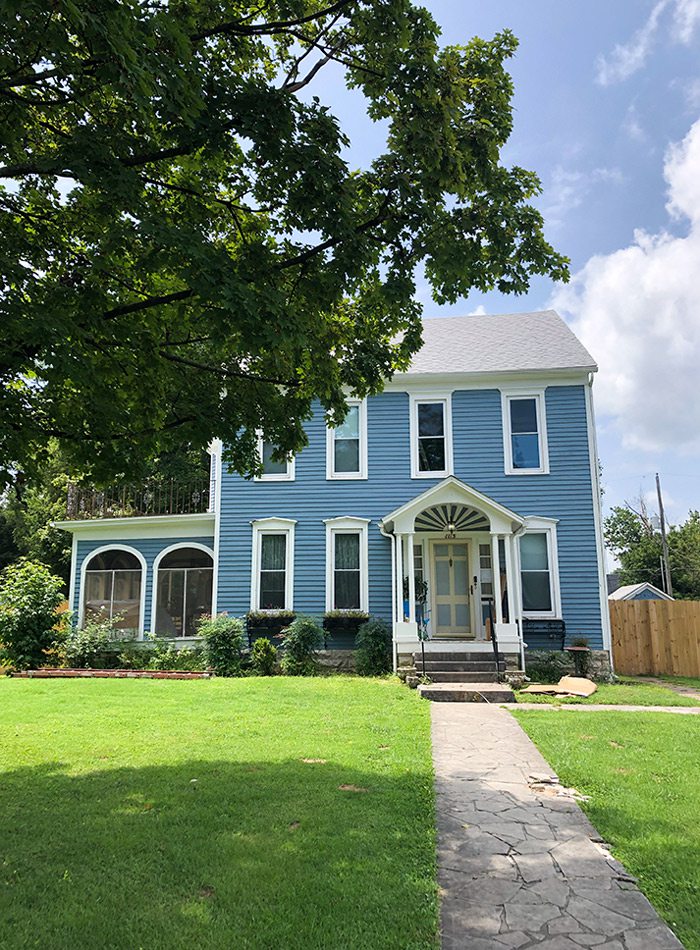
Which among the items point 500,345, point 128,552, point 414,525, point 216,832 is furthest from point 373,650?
point 216,832

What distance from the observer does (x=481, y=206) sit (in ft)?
18.5

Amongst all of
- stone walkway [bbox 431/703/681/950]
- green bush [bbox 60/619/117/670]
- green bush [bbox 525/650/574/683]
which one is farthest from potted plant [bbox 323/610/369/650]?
stone walkway [bbox 431/703/681/950]

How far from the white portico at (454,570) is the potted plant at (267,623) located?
272cm

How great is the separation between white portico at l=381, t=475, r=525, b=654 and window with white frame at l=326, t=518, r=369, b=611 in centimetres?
92

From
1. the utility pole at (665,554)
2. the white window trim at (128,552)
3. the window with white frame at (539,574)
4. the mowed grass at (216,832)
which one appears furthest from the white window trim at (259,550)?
the utility pole at (665,554)

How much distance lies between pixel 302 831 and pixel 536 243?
5.25m

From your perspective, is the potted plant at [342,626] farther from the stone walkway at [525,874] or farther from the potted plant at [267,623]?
the stone walkway at [525,874]

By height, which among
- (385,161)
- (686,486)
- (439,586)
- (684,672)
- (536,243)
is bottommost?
(684,672)

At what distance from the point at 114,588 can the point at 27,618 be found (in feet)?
8.10

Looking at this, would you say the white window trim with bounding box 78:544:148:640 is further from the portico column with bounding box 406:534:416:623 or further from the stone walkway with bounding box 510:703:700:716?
the stone walkway with bounding box 510:703:700:716

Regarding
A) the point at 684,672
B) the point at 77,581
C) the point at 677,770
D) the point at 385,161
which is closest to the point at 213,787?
the point at 677,770

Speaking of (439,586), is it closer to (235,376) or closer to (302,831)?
(235,376)

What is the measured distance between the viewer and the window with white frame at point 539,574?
1438 centimetres

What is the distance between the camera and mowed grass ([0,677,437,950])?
3264 mm
